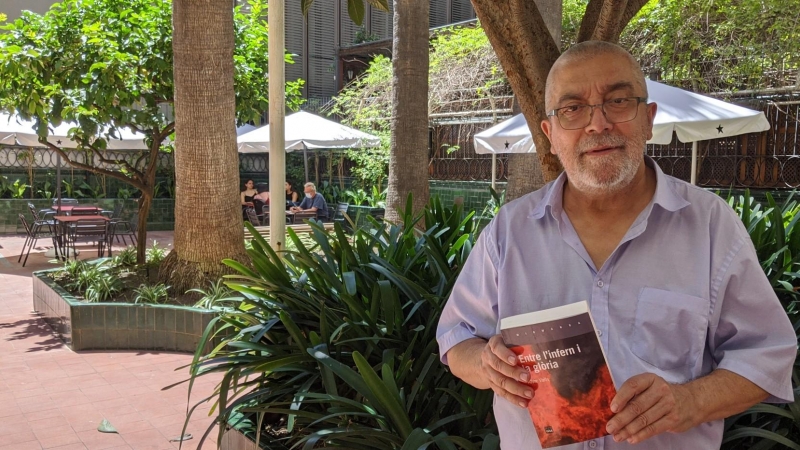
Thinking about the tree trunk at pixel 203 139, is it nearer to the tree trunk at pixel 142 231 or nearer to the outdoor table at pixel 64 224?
the tree trunk at pixel 142 231

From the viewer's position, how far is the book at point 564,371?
5.61 ft

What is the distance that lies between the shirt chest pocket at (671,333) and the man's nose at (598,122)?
1.56 feet

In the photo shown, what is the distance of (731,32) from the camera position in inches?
517

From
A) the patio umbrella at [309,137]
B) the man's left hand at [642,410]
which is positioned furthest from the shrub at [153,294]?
the patio umbrella at [309,137]

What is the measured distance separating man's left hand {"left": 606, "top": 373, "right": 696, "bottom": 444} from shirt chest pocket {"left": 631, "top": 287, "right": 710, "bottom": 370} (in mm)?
221

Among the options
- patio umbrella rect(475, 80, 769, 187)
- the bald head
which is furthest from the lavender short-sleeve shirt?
patio umbrella rect(475, 80, 769, 187)

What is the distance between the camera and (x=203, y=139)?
7793mm

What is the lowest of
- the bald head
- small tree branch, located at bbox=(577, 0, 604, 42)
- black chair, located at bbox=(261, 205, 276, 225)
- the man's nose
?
black chair, located at bbox=(261, 205, 276, 225)

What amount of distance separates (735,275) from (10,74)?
30.9ft

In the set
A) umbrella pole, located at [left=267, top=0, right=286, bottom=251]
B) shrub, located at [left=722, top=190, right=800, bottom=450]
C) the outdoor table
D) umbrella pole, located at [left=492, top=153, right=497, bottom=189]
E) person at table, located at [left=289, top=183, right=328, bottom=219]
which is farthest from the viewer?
person at table, located at [left=289, top=183, right=328, bottom=219]

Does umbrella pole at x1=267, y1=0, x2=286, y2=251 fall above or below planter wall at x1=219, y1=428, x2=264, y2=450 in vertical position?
above

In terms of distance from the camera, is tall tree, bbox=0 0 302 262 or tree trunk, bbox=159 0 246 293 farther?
tall tree, bbox=0 0 302 262

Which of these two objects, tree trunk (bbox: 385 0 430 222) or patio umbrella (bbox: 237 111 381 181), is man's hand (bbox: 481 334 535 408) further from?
patio umbrella (bbox: 237 111 381 181)

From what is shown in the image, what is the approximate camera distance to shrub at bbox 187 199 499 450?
288cm
